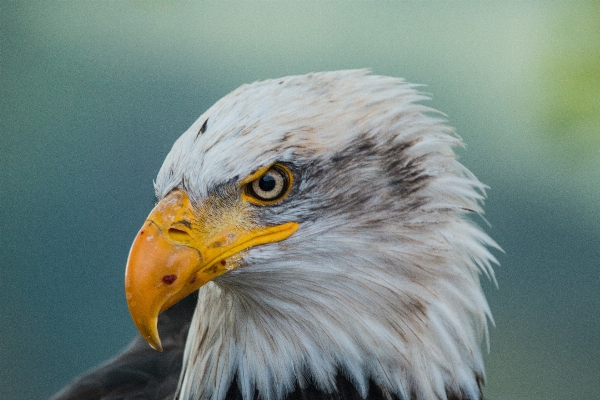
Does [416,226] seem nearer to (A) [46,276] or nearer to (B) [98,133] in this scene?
(B) [98,133]

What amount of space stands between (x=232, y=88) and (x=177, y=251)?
29.0 inches

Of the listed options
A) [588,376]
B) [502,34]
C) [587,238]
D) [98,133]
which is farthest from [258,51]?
[588,376]

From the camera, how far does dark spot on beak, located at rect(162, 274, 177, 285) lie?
73 cm

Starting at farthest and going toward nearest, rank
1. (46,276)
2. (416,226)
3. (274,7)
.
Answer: (46,276), (274,7), (416,226)

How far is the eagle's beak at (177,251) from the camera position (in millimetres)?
728

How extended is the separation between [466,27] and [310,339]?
86 centimetres

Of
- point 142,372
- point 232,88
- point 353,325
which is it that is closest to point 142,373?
point 142,372

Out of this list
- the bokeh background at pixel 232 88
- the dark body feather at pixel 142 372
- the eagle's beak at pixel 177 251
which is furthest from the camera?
the bokeh background at pixel 232 88

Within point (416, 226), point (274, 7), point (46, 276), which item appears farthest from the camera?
point (46, 276)

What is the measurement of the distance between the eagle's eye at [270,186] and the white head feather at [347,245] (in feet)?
0.05

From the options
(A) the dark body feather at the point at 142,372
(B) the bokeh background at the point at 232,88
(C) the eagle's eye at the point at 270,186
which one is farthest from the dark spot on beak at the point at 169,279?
(B) the bokeh background at the point at 232,88

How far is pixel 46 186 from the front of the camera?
148 centimetres

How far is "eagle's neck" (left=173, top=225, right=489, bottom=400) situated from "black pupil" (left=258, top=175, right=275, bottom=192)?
3.6 inches

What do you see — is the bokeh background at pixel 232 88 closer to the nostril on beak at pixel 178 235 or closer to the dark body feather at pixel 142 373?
the dark body feather at pixel 142 373
